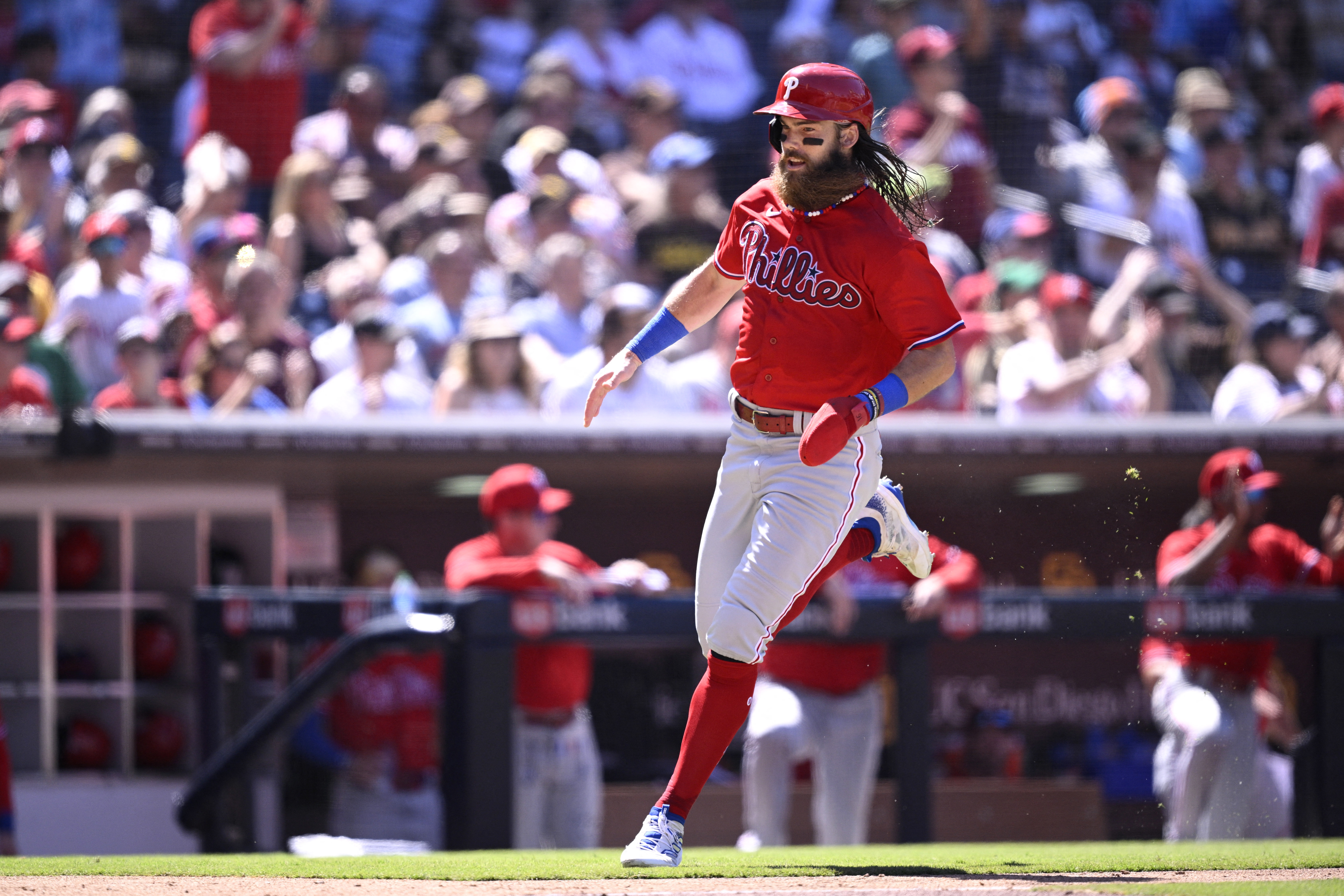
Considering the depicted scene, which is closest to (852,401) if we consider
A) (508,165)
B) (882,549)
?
(882,549)

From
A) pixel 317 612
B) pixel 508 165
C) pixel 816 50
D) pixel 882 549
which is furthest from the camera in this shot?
pixel 816 50

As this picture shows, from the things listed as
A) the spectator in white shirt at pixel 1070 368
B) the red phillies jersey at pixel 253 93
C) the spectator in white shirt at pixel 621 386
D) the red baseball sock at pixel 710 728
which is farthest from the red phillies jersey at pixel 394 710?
the red phillies jersey at pixel 253 93

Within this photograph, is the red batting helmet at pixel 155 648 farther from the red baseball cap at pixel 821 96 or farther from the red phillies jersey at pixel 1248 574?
the red baseball cap at pixel 821 96

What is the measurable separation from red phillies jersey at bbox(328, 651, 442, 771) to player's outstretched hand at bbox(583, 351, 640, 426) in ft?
9.76

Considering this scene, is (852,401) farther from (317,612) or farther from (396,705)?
(396,705)

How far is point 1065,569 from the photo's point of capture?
304 inches

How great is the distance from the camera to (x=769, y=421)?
13.4ft

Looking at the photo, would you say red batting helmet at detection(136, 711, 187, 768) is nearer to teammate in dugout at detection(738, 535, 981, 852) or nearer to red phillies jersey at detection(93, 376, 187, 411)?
red phillies jersey at detection(93, 376, 187, 411)

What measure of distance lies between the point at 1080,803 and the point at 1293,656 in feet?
3.41

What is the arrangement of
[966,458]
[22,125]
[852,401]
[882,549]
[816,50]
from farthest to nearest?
1. [816,50]
2. [22,125]
3. [966,458]
4. [882,549]
5. [852,401]

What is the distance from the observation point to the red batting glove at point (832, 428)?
3721 millimetres

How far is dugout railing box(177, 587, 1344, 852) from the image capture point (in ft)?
19.0

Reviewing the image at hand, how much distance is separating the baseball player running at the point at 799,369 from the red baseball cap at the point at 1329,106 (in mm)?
6613

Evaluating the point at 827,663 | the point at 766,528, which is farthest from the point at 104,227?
the point at 766,528
